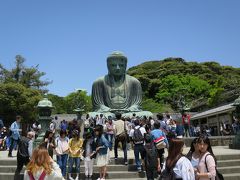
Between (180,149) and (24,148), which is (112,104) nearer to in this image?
(24,148)

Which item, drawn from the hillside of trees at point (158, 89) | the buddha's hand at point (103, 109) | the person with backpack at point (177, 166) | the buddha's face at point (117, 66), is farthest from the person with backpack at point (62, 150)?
the buddha's face at point (117, 66)

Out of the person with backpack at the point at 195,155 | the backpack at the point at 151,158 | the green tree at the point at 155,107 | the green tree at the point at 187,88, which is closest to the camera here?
the person with backpack at the point at 195,155

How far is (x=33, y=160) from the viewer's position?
4.34 metres

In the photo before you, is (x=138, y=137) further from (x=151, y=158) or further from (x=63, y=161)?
(x=63, y=161)

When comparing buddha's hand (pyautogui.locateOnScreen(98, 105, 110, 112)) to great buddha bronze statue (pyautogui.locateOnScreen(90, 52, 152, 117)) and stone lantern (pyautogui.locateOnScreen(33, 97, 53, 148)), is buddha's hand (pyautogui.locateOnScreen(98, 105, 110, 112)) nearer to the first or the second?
great buddha bronze statue (pyautogui.locateOnScreen(90, 52, 152, 117))

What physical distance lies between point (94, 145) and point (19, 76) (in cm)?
3669

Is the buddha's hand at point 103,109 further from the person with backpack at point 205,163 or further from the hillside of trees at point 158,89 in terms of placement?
the person with backpack at point 205,163

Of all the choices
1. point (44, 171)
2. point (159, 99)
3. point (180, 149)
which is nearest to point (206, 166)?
point (180, 149)

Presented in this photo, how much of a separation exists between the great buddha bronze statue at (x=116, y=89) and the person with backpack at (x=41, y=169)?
1867 cm

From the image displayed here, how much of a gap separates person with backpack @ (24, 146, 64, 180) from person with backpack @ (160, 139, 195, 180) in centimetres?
140

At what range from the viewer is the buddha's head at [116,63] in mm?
23525

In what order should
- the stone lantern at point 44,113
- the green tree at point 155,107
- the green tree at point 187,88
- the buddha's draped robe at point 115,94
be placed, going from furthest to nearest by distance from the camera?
1. the green tree at point 187,88
2. the green tree at point 155,107
3. the buddha's draped robe at point 115,94
4. the stone lantern at point 44,113

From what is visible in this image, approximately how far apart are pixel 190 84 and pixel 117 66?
25732 mm

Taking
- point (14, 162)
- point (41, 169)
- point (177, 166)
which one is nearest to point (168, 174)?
point (177, 166)
